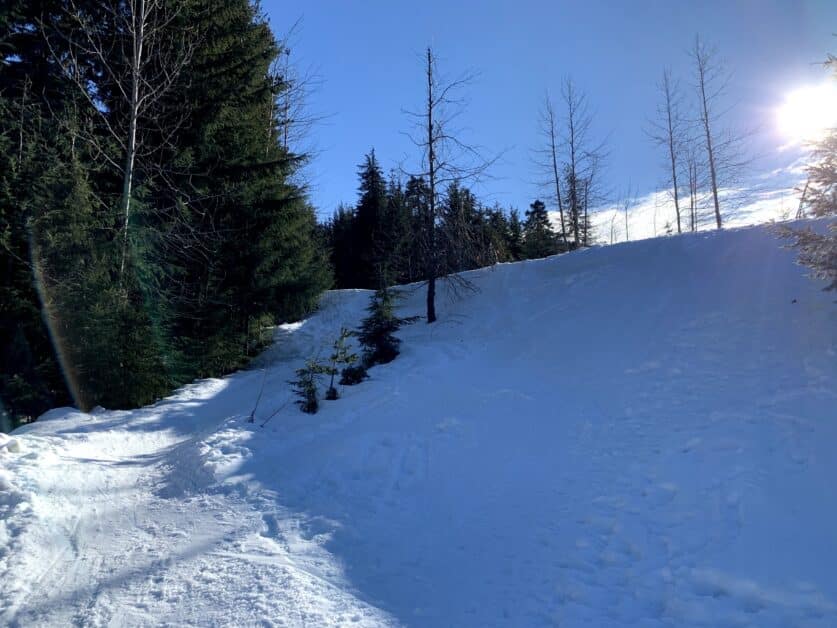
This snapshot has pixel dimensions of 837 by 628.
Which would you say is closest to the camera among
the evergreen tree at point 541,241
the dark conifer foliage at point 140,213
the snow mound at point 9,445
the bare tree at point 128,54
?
the snow mound at point 9,445

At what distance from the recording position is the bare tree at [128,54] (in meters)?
10.8

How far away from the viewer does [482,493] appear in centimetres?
552

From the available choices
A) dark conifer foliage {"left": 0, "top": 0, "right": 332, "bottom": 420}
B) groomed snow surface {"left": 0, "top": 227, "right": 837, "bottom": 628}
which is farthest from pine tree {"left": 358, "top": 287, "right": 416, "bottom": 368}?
dark conifer foliage {"left": 0, "top": 0, "right": 332, "bottom": 420}

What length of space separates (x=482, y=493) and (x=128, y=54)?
1343 cm

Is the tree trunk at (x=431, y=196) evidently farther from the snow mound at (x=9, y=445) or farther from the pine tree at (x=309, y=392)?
the snow mound at (x=9, y=445)

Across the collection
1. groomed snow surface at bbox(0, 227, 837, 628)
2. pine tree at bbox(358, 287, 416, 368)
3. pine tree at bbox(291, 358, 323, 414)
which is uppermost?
pine tree at bbox(358, 287, 416, 368)

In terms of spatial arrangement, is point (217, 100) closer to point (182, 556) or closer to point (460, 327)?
point (460, 327)

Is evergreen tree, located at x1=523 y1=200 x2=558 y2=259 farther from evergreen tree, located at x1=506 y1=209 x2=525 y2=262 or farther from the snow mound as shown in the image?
the snow mound

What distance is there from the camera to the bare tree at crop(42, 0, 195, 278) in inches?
424

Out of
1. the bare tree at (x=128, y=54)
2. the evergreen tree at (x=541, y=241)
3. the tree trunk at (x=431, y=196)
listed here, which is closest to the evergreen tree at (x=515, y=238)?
the evergreen tree at (x=541, y=241)

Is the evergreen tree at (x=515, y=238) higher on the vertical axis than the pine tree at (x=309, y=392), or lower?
higher

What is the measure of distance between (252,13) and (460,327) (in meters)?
12.0

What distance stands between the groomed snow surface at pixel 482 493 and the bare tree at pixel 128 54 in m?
6.53

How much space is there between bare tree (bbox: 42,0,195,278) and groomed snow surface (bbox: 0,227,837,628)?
653 centimetres
